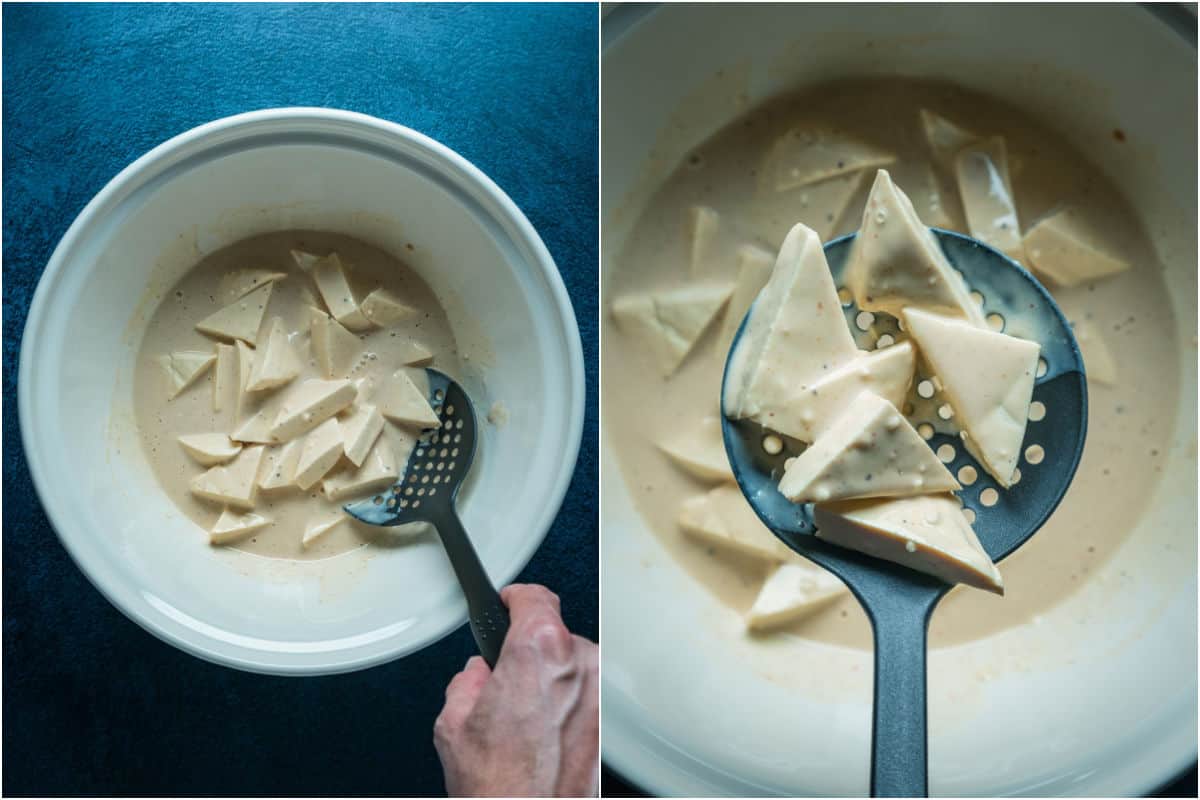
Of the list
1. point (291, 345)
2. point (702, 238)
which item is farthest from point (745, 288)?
point (291, 345)

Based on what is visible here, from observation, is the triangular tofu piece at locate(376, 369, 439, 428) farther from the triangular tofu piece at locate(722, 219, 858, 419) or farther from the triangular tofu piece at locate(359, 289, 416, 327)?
the triangular tofu piece at locate(722, 219, 858, 419)

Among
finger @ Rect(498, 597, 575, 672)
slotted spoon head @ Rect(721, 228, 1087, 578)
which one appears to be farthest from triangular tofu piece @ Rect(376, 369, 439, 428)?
slotted spoon head @ Rect(721, 228, 1087, 578)

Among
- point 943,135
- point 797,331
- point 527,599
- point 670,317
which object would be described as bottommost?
point 527,599

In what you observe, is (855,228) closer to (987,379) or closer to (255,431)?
(987,379)

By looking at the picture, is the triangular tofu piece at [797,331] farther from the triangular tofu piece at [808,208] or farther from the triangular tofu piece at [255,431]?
the triangular tofu piece at [255,431]

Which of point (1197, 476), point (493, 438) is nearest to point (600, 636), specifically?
point (493, 438)

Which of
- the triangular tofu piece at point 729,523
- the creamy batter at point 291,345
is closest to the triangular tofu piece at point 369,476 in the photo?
the creamy batter at point 291,345
